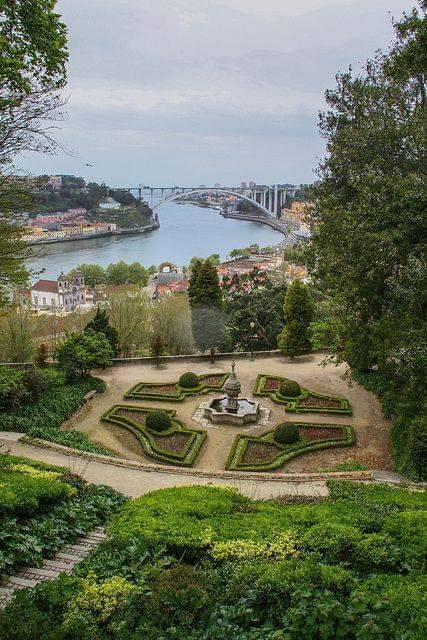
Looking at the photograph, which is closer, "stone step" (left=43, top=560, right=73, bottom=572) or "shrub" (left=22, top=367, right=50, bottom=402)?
"stone step" (left=43, top=560, right=73, bottom=572)

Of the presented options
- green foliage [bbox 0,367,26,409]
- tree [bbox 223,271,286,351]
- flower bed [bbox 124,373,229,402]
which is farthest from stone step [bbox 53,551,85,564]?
tree [bbox 223,271,286,351]

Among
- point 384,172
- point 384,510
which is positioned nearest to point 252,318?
point 384,172

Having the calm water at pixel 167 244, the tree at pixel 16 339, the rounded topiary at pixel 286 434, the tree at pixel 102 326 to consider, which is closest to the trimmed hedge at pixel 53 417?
the tree at pixel 102 326

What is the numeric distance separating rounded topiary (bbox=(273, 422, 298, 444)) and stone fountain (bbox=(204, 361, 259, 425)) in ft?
5.75

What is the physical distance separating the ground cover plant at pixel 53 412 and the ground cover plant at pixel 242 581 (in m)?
6.36

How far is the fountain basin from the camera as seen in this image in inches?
632

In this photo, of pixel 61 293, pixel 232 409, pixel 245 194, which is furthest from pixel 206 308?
pixel 245 194

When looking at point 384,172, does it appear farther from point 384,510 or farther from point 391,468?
point 384,510

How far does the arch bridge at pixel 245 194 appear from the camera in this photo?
9345cm

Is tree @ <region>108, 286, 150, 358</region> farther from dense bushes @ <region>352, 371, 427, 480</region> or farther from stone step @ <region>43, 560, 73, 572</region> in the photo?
stone step @ <region>43, 560, 73, 572</region>

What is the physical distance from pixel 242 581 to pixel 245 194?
106 meters

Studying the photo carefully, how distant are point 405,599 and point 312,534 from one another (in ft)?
5.95

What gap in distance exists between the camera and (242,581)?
544 cm

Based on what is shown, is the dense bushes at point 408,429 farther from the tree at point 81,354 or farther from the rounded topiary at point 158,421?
the tree at point 81,354
